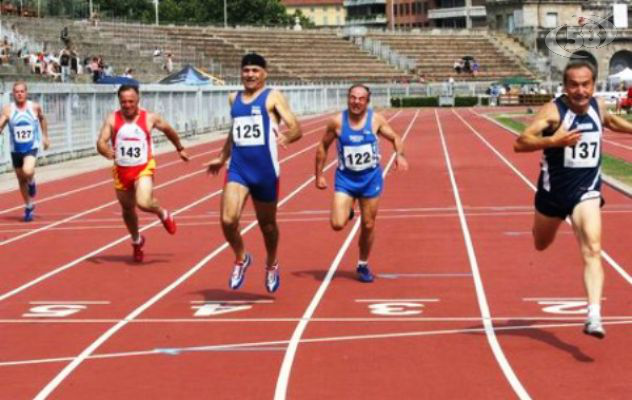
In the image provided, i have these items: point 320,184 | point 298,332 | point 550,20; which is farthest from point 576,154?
point 550,20

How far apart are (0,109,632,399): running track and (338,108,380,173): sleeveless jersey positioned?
1079mm

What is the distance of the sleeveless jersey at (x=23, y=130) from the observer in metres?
20.3

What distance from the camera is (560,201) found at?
32.4ft

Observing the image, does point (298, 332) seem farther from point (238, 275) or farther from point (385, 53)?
point (385, 53)

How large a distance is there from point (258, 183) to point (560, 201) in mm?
3005

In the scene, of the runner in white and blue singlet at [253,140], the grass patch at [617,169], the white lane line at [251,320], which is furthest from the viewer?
the grass patch at [617,169]

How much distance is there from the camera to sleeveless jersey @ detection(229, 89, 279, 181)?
11.9 m

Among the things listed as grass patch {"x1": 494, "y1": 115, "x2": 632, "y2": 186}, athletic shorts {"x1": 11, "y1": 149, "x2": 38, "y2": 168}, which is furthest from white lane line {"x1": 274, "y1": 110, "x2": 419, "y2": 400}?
grass patch {"x1": 494, "y1": 115, "x2": 632, "y2": 186}

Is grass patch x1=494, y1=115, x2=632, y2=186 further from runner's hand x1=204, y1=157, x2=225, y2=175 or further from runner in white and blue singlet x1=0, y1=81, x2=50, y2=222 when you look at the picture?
runner's hand x1=204, y1=157, x2=225, y2=175

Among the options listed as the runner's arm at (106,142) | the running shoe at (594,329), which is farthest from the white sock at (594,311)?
the runner's arm at (106,142)

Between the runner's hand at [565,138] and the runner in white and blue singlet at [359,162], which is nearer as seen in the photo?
the runner's hand at [565,138]

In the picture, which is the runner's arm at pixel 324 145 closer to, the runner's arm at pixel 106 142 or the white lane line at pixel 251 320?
the white lane line at pixel 251 320

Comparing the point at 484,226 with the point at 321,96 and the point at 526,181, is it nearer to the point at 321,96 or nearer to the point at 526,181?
the point at 526,181

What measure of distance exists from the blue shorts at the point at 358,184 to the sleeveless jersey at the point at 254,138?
1268mm
